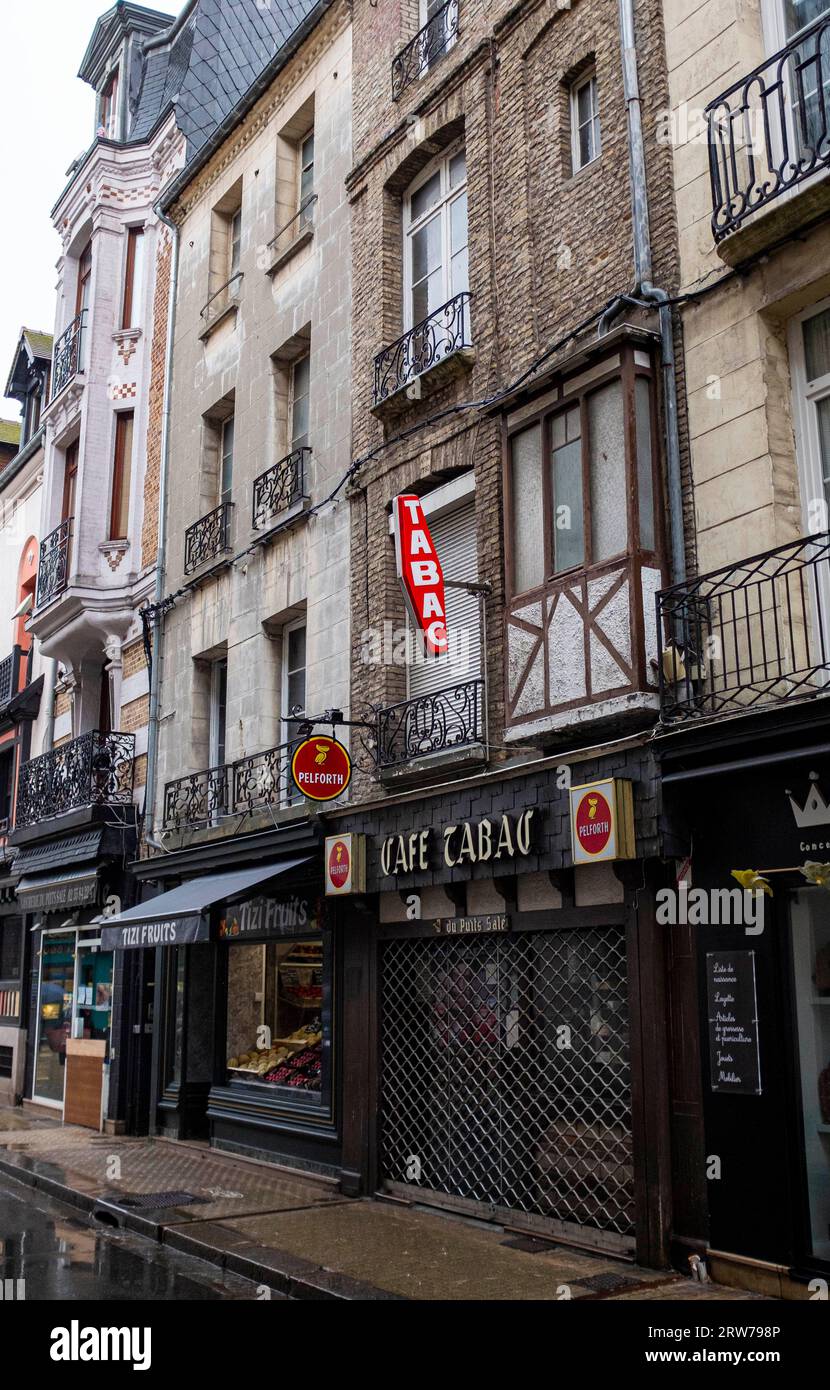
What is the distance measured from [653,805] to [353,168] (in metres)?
→ 8.54

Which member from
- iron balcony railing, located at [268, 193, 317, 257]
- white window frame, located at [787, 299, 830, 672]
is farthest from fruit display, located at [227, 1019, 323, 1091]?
iron balcony railing, located at [268, 193, 317, 257]

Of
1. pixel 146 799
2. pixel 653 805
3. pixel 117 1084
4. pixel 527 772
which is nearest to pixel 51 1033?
pixel 117 1084

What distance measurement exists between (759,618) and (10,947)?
59.3 feet

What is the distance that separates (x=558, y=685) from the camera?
8.89 m

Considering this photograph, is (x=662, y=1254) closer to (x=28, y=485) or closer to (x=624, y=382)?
(x=624, y=382)

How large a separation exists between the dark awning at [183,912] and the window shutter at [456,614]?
7.09ft

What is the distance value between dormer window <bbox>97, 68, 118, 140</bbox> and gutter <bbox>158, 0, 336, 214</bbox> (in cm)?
354

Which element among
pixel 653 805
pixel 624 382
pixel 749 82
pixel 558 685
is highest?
pixel 749 82

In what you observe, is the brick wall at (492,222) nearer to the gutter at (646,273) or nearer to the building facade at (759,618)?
the gutter at (646,273)

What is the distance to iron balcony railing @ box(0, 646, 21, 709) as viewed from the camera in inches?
923

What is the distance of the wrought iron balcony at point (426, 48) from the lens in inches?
472

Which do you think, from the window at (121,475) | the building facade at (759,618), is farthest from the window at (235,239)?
the building facade at (759,618)

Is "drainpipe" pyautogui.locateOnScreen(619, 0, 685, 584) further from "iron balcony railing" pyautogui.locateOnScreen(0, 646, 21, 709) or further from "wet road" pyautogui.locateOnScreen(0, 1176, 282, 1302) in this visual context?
"iron balcony railing" pyautogui.locateOnScreen(0, 646, 21, 709)
